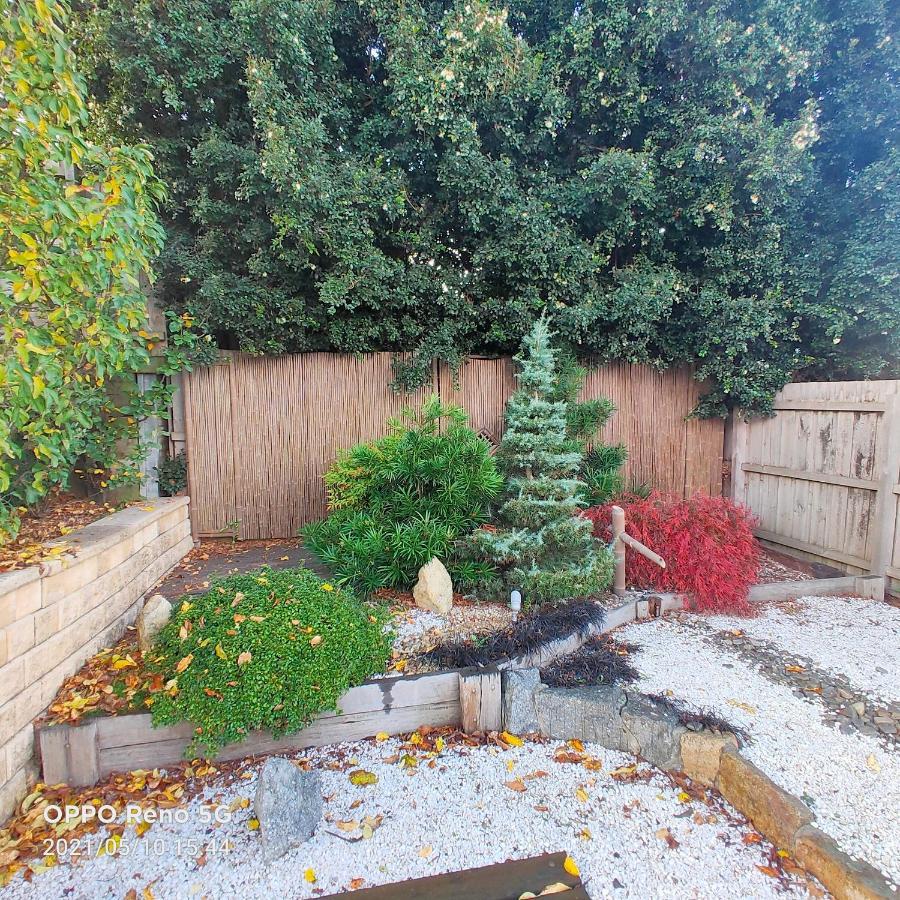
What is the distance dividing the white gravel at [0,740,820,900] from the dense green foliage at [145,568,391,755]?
32cm

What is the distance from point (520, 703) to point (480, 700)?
0.60 ft

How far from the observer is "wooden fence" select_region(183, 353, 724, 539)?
430 cm

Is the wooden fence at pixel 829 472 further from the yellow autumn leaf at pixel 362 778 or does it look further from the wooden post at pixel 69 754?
the wooden post at pixel 69 754

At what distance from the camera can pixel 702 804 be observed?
5.87 ft

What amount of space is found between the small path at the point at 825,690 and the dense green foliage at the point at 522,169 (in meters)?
2.59

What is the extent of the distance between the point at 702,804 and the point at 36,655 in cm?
273

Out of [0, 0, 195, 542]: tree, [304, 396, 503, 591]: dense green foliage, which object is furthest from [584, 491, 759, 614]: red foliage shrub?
[0, 0, 195, 542]: tree

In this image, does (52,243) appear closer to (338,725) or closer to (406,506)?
(406,506)

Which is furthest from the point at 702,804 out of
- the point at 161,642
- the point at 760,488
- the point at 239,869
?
the point at 760,488

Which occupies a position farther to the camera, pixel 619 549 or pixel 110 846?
pixel 619 549

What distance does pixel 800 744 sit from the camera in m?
1.99

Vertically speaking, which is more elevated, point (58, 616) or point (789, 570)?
point (58, 616)

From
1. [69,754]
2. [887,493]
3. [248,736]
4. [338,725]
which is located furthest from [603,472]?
[69,754]

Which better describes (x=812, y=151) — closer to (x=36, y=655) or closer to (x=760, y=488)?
(x=760, y=488)
